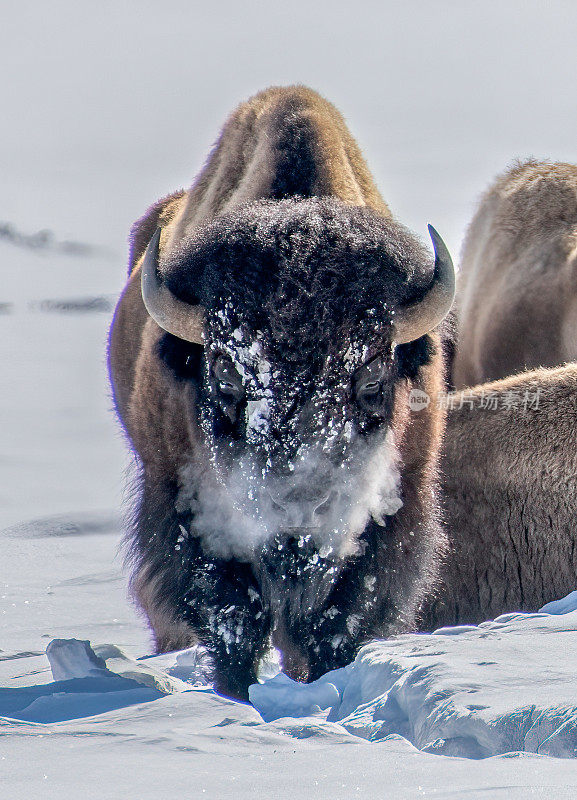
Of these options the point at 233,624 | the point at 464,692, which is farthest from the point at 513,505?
the point at 464,692

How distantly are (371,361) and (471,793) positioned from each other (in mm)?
1610

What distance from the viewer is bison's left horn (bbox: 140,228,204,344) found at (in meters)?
3.38

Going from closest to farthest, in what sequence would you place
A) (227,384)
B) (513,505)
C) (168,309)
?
(227,384) < (168,309) < (513,505)

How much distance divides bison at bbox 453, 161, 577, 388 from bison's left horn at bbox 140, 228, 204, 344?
9.67 feet

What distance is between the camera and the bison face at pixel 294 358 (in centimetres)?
309

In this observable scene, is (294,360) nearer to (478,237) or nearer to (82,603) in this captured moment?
(82,603)

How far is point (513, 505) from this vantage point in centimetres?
451

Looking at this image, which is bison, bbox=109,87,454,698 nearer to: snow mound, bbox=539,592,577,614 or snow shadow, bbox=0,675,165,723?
snow mound, bbox=539,592,577,614

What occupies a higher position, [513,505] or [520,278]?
[520,278]

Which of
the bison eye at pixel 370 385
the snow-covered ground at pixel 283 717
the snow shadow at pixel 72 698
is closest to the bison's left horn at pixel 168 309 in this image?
the bison eye at pixel 370 385

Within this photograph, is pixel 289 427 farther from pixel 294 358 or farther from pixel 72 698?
pixel 72 698

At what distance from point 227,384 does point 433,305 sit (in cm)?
69

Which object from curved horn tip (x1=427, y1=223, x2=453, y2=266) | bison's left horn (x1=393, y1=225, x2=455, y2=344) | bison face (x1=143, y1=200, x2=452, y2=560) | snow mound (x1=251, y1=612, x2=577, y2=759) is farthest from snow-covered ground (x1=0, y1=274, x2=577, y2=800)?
curved horn tip (x1=427, y1=223, x2=453, y2=266)

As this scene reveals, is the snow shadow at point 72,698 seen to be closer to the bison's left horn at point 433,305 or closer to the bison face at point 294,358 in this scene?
the bison face at point 294,358
